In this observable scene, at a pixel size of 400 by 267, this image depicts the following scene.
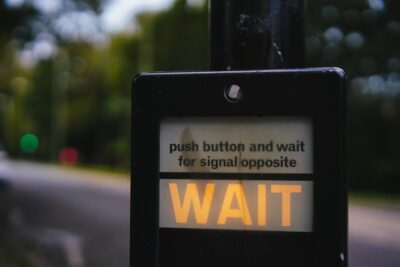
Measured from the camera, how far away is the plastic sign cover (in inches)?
50.2

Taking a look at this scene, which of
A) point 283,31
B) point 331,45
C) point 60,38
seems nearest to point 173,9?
point 331,45

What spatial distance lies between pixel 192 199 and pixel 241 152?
0.14 meters

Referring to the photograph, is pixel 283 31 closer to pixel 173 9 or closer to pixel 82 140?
pixel 173 9

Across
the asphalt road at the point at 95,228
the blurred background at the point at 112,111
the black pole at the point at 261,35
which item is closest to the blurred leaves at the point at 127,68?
the blurred background at the point at 112,111

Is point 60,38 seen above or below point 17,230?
above

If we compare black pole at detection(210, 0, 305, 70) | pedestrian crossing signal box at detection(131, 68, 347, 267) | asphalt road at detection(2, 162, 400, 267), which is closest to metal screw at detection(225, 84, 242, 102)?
pedestrian crossing signal box at detection(131, 68, 347, 267)

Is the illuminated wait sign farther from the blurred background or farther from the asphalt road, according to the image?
the asphalt road

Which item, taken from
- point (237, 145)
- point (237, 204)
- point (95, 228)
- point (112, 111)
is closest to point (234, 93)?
point (237, 145)

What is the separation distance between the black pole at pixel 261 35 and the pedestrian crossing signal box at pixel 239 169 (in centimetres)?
13

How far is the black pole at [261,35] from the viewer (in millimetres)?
1417

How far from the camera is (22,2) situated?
1232cm

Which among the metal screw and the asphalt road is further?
the asphalt road

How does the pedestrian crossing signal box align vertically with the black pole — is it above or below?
below

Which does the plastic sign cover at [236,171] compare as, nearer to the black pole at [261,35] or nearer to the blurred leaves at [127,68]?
the black pole at [261,35]
